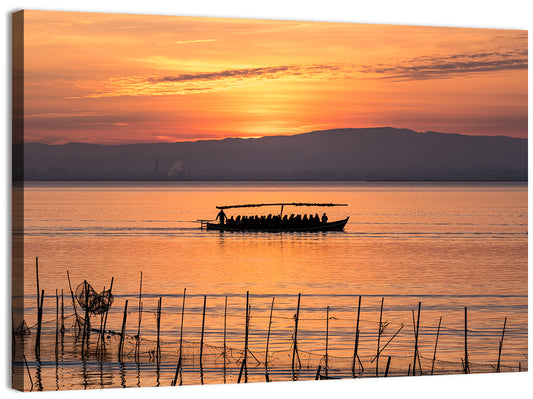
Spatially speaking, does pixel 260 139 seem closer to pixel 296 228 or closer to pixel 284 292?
pixel 284 292

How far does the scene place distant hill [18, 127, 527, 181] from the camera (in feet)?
41.6

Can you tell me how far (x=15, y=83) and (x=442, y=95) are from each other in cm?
529

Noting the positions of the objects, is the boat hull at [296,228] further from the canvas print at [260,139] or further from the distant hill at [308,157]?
the distant hill at [308,157]

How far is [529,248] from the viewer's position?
11.9 metres

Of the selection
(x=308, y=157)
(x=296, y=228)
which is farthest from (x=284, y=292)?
(x=296, y=228)

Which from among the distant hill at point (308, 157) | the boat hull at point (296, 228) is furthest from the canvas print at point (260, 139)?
the boat hull at point (296, 228)

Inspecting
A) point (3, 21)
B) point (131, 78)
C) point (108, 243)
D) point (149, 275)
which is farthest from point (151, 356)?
point (108, 243)

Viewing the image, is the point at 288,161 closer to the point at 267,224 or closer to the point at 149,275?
the point at 149,275

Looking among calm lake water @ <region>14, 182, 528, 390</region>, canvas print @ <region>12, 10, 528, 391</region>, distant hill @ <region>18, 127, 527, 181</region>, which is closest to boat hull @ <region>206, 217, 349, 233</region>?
calm lake water @ <region>14, 182, 528, 390</region>

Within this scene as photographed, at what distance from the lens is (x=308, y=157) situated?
13.2 m

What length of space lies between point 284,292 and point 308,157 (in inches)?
70.0

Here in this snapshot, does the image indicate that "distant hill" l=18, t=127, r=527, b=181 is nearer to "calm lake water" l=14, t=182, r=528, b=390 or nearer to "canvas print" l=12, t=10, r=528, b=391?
"canvas print" l=12, t=10, r=528, b=391

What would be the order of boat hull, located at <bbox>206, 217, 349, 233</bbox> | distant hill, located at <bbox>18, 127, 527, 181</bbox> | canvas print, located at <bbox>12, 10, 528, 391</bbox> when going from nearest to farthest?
canvas print, located at <bbox>12, 10, 528, 391</bbox> < distant hill, located at <bbox>18, 127, 527, 181</bbox> < boat hull, located at <bbox>206, 217, 349, 233</bbox>

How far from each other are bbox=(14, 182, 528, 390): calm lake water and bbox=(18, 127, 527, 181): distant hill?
598 mm
